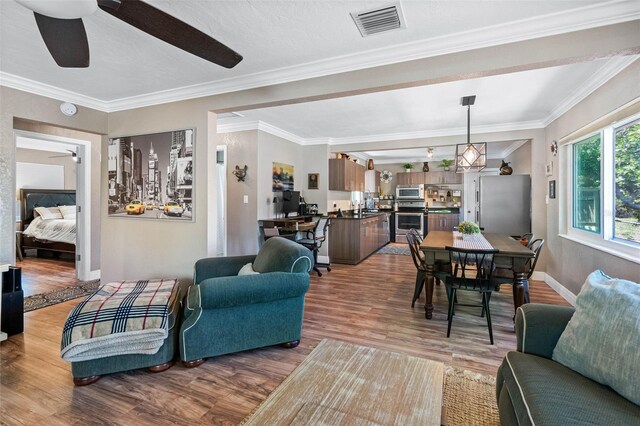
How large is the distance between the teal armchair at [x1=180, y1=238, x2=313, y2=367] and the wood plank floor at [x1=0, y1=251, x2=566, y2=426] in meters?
0.14

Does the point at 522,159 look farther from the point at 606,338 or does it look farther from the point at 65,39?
the point at 65,39

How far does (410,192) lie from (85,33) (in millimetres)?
8717

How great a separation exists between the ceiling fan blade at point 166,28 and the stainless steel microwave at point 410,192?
8.04 meters

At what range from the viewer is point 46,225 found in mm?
6121

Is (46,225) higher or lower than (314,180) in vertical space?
lower

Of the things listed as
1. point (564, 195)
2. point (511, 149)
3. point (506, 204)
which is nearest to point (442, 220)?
point (511, 149)

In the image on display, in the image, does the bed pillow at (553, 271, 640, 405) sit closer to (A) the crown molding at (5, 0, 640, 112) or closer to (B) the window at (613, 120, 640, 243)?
(A) the crown molding at (5, 0, 640, 112)

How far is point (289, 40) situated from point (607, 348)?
261cm

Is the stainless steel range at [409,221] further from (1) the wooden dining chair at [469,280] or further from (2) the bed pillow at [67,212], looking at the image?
(2) the bed pillow at [67,212]

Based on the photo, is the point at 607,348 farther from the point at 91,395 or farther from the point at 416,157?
the point at 416,157

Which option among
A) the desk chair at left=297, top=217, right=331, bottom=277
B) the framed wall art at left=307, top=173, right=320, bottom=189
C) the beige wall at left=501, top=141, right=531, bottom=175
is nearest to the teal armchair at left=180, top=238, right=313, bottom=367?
the desk chair at left=297, top=217, right=331, bottom=277

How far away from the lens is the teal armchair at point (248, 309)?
2.23m

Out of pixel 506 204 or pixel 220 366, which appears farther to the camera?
pixel 506 204

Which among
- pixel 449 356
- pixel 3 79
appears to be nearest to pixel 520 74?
pixel 449 356
